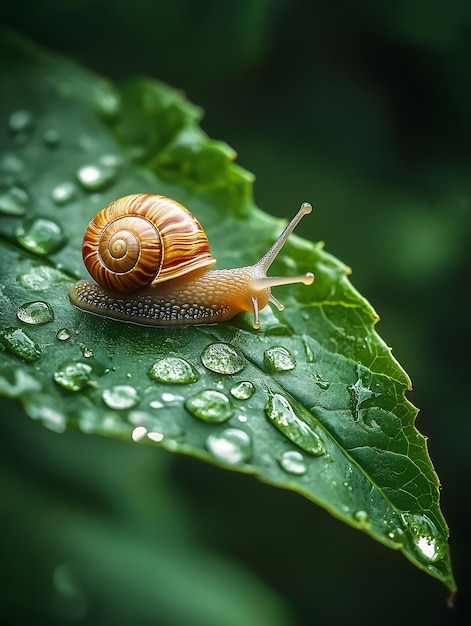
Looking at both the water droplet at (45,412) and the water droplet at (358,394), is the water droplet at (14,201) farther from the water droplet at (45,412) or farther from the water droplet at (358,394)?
the water droplet at (358,394)

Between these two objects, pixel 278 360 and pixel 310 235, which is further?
pixel 310 235

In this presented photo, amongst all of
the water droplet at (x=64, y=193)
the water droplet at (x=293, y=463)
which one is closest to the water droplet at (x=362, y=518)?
the water droplet at (x=293, y=463)

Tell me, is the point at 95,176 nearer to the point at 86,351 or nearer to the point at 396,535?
the point at 86,351

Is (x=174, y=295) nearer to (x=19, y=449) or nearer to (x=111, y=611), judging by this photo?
(x=19, y=449)

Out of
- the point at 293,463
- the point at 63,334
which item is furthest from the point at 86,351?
the point at 293,463

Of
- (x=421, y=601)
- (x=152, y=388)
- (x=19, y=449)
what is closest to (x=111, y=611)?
(x=19, y=449)
